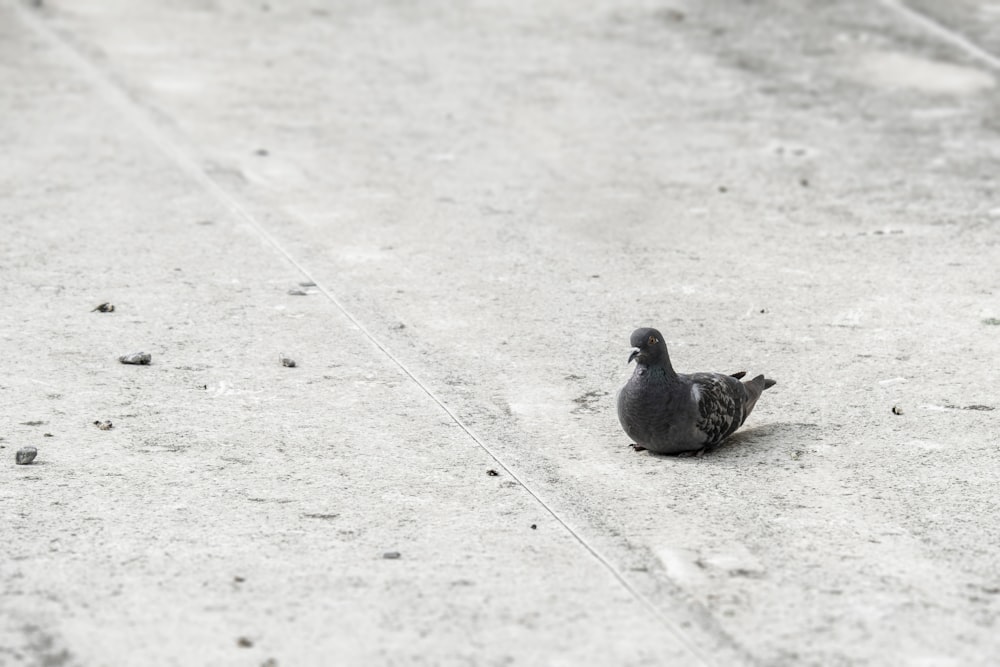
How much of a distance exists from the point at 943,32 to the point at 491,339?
707cm

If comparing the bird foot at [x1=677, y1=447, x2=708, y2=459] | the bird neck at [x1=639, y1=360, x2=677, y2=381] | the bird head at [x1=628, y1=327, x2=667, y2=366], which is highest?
the bird head at [x1=628, y1=327, x2=667, y2=366]

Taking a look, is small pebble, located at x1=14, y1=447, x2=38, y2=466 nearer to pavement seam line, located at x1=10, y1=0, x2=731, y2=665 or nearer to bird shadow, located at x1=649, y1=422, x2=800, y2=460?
pavement seam line, located at x1=10, y1=0, x2=731, y2=665

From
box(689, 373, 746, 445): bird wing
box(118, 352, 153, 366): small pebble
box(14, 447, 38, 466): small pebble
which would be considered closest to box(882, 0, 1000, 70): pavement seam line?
box(689, 373, 746, 445): bird wing

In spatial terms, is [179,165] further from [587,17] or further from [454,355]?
[587,17]

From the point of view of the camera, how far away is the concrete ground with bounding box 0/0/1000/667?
14.0 feet

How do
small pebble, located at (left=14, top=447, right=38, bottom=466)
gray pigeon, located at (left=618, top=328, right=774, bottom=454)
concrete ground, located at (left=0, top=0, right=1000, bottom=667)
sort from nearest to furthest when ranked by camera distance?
1. concrete ground, located at (left=0, top=0, right=1000, bottom=667)
2. small pebble, located at (left=14, top=447, right=38, bottom=466)
3. gray pigeon, located at (left=618, top=328, right=774, bottom=454)

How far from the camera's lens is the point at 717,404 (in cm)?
526

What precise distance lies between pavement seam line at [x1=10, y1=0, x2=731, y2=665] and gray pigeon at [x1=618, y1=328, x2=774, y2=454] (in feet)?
1.63

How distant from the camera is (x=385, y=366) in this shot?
6191 mm

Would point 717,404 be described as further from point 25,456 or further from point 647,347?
point 25,456

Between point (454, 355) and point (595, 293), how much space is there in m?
1.05

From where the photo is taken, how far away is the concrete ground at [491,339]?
426 centimetres

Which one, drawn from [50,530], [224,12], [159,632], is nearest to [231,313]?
[50,530]

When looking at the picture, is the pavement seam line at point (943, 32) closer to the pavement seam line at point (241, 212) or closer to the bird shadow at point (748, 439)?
the pavement seam line at point (241, 212)
